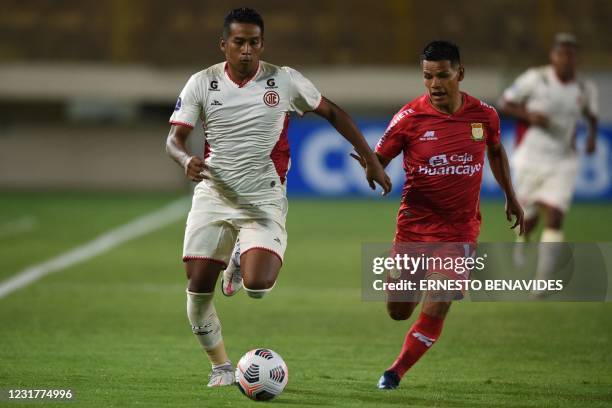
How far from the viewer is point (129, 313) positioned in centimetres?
1035

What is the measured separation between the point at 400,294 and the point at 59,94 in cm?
1830

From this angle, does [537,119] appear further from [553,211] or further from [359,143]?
[359,143]

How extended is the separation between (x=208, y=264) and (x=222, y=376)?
2.29 feet

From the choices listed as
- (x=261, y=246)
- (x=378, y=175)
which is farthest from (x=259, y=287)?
(x=378, y=175)

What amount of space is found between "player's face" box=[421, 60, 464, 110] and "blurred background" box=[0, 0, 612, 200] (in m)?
16.0

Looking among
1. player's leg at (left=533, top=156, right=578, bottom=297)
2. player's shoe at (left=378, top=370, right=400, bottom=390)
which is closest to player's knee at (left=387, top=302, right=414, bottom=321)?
player's shoe at (left=378, top=370, right=400, bottom=390)

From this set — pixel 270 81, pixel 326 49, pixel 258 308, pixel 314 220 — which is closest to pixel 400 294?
pixel 270 81

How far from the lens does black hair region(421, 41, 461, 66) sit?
7.07 meters

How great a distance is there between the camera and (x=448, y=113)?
23.9ft

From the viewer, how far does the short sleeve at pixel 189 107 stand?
7.00 meters

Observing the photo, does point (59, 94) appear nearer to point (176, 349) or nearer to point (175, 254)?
point (175, 254)

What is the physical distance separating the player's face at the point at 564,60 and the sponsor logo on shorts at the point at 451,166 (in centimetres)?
480

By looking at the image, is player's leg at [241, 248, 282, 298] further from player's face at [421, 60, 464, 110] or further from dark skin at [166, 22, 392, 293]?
player's face at [421, 60, 464, 110]

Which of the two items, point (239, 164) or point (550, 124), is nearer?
point (239, 164)
